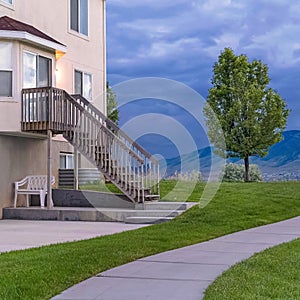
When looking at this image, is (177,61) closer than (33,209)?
No

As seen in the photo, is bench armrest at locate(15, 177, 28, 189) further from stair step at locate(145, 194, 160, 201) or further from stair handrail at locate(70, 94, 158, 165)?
stair step at locate(145, 194, 160, 201)

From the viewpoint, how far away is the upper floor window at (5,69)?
16.4 metres

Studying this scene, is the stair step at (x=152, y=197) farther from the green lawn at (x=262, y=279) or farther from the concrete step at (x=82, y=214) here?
the green lawn at (x=262, y=279)

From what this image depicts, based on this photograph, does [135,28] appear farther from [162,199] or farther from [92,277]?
[92,277]

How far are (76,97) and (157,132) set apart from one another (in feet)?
9.47

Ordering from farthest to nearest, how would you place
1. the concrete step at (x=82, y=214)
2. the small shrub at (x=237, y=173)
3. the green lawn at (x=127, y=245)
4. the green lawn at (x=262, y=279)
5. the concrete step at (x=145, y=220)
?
the small shrub at (x=237, y=173) → the concrete step at (x=82, y=214) → the concrete step at (x=145, y=220) → the green lawn at (x=127, y=245) → the green lawn at (x=262, y=279)

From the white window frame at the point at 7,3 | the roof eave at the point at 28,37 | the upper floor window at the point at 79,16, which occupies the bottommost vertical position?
the roof eave at the point at 28,37

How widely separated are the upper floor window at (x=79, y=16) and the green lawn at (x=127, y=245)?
8.00 m

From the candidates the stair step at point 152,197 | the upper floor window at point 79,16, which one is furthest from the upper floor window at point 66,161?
the stair step at point 152,197

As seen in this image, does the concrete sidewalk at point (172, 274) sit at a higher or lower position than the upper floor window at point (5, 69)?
lower

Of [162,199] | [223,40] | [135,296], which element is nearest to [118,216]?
[162,199]

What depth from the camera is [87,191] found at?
59.2ft

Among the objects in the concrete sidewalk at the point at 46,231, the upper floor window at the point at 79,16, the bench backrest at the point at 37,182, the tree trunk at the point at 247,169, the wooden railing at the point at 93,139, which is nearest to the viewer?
the concrete sidewalk at the point at 46,231

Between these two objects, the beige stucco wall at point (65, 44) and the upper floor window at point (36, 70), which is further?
the upper floor window at point (36, 70)
